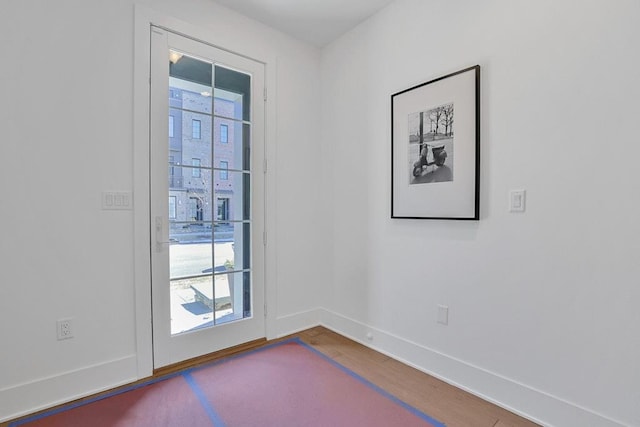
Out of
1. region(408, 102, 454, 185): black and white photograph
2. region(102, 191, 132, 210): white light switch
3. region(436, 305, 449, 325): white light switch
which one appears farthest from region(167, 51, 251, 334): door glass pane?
region(436, 305, 449, 325): white light switch

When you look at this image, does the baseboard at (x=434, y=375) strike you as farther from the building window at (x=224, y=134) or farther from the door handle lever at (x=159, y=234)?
the building window at (x=224, y=134)

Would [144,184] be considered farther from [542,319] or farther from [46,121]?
[542,319]

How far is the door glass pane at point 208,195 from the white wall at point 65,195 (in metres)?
0.30

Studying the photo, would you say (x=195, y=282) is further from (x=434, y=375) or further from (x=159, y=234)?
(x=434, y=375)

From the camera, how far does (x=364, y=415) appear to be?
5.64ft

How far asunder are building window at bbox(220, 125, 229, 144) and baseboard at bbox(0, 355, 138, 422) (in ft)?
5.39

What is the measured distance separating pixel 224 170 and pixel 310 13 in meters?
1.45

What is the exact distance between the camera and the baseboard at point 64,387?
1.71 m

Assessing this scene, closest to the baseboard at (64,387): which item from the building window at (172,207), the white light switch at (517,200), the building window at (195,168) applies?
the building window at (172,207)

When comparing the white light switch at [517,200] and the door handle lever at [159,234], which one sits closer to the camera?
the white light switch at [517,200]

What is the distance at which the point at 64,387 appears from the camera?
184cm

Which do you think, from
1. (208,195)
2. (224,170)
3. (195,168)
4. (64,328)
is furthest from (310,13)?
(64,328)

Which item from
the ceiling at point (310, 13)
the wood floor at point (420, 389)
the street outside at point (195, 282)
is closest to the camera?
the wood floor at point (420, 389)

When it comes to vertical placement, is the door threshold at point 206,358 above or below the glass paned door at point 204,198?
below
